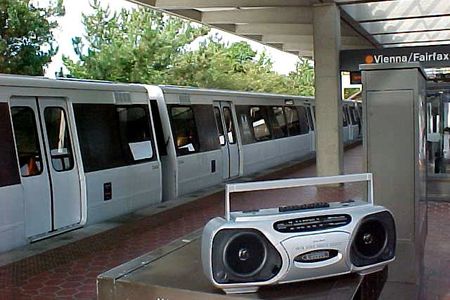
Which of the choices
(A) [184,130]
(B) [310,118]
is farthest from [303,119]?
(A) [184,130]

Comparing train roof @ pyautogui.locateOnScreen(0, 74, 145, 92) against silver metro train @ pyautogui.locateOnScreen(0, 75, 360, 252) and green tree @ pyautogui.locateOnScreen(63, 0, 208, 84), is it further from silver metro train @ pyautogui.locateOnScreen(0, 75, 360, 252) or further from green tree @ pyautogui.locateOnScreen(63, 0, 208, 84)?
green tree @ pyautogui.locateOnScreen(63, 0, 208, 84)

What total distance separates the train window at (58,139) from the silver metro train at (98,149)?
0.04 feet

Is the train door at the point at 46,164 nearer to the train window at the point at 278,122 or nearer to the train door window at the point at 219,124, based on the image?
the train door window at the point at 219,124

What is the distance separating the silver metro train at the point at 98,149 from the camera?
6.46m

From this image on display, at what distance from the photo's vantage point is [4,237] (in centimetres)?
612

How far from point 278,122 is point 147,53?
1349 centimetres

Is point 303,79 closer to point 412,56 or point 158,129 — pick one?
point 412,56

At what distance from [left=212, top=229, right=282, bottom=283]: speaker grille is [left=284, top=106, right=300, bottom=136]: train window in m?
15.0

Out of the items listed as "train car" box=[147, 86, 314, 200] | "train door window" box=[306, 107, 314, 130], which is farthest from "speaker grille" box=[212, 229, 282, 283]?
"train door window" box=[306, 107, 314, 130]

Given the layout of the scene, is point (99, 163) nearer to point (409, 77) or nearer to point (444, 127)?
point (409, 77)

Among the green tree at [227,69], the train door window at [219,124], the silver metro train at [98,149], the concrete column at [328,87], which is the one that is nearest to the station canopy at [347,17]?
the concrete column at [328,87]

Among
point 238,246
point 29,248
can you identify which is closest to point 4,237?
point 29,248

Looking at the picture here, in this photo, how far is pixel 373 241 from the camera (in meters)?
2.48

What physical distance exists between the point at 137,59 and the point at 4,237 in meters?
22.2
